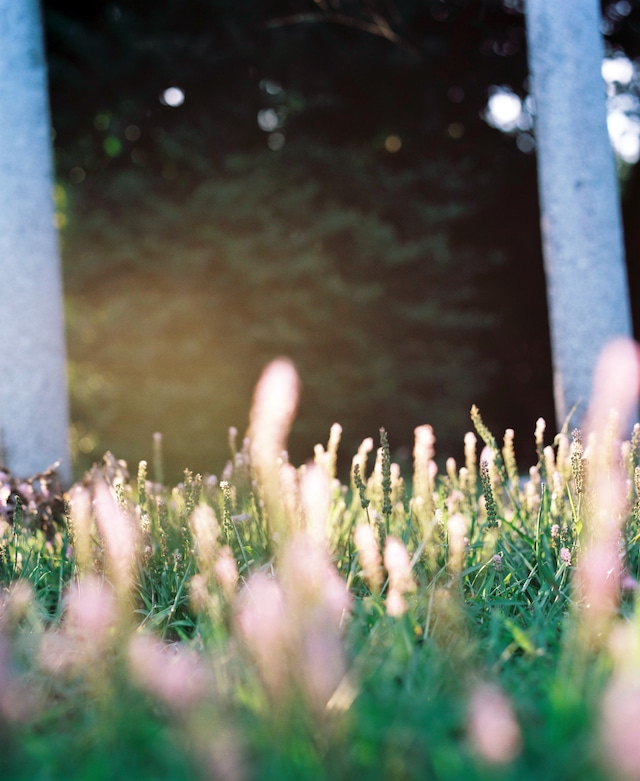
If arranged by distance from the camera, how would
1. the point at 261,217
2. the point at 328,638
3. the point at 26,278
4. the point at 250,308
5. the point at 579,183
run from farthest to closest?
the point at 250,308 → the point at 261,217 → the point at 26,278 → the point at 579,183 → the point at 328,638

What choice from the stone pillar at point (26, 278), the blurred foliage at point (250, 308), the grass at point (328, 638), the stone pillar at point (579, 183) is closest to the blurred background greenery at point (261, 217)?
the blurred foliage at point (250, 308)

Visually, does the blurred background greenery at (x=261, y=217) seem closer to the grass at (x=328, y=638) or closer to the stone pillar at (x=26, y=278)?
the stone pillar at (x=26, y=278)

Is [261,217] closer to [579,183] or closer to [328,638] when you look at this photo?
[579,183]

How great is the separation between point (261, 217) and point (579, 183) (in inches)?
115

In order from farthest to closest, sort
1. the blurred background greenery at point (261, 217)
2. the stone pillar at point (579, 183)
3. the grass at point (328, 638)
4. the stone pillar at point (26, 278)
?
1. the blurred background greenery at point (261, 217)
2. the stone pillar at point (26, 278)
3. the stone pillar at point (579, 183)
4. the grass at point (328, 638)

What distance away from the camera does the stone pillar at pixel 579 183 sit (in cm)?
471

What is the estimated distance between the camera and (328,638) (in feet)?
5.09

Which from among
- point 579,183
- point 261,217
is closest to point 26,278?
point 261,217

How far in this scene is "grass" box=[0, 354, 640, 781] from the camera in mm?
1412

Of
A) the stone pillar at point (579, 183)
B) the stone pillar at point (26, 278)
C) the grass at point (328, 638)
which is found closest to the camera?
the grass at point (328, 638)

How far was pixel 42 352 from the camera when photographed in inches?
204

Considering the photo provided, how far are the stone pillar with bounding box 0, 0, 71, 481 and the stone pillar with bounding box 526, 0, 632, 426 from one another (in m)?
3.32

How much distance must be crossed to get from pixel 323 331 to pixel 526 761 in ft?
18.5

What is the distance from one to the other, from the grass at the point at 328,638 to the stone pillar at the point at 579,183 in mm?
1553
